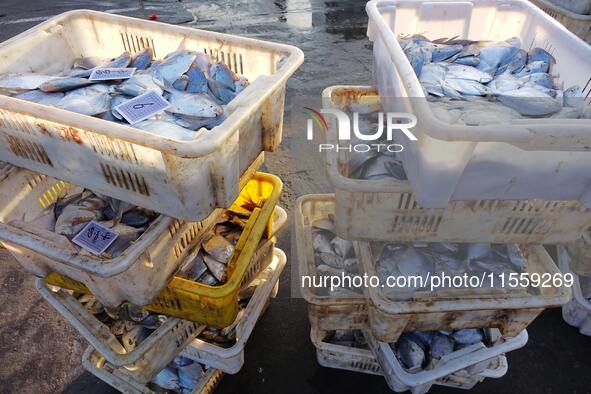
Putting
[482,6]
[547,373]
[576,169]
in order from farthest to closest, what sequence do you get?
[547,373] → [482,6] → [576,169]

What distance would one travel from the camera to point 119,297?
1.40m

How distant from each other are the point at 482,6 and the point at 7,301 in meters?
2.92

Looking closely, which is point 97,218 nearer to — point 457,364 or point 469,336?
point 457,364

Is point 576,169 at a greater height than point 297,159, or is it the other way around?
point 576,169

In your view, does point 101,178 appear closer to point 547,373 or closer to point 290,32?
point 547,373

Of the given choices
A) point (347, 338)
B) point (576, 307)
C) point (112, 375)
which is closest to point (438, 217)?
point (347, 338)

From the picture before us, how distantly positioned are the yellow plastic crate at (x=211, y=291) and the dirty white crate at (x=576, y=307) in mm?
1504

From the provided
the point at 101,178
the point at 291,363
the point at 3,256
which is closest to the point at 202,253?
the point at 101,178

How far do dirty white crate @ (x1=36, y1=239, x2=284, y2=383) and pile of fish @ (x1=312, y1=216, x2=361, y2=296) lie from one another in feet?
2.10

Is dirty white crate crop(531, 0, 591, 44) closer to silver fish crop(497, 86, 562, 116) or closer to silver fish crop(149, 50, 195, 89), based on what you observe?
silver fish crop(497, 86, 562, 116)

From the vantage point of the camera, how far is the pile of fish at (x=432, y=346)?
180 centimetres

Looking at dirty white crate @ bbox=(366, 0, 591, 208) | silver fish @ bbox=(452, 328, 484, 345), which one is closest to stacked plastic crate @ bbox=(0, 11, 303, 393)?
dirty white crate @ bbox=(366, 0, 591, 208)

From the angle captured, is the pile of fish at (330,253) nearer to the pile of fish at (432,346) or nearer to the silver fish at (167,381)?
the pile of fish at (432,346)

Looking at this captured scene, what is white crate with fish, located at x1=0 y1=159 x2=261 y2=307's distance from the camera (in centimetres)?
121
